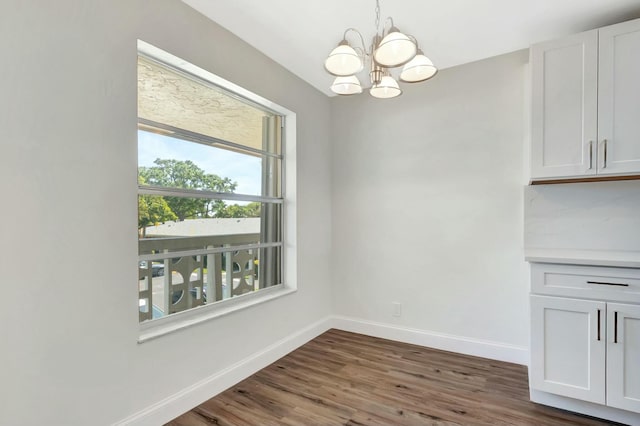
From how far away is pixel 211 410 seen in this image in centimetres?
207

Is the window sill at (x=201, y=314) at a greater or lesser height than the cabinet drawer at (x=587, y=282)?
lesser

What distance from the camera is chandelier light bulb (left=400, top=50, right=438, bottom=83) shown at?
168 cm

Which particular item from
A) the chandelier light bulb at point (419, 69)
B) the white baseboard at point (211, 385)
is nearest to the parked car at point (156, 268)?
the white baseboard at point (211, 385)

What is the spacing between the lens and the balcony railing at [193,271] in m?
2.00

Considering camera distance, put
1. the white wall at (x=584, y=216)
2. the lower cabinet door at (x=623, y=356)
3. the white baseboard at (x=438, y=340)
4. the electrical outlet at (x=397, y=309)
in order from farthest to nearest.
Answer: the electrical outlet at (x=397, y=309) → the white baseboard at (x=438, y=340) → the white wall at (x=584, y=216) → the lower cabinet door at (x=623, y=356)

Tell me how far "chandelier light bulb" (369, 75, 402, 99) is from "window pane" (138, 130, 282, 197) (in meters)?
1.25

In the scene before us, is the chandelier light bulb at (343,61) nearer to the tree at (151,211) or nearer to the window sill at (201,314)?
the tree at (151,211)

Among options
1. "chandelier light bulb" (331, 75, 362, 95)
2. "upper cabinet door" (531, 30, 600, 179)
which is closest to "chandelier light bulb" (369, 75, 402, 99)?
"chandelier light bulb" (331, 75, 362, 95)

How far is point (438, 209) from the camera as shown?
3.05 metres

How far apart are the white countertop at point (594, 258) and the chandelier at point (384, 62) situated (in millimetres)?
1372

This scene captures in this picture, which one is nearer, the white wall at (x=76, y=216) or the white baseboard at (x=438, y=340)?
the white wall at (x=76, y=216)

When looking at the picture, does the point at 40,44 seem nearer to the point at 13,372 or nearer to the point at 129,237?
the point at 129,237

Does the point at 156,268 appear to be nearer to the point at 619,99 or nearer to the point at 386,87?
the point at 386,87

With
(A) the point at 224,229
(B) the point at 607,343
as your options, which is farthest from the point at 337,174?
(B) the point at 607,343
